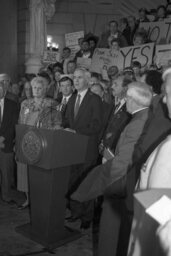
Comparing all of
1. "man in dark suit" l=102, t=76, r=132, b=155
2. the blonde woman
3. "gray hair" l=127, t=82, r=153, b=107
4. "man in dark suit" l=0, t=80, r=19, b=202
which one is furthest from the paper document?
"man in dark suit" l=0, t=80, r=19, b=202

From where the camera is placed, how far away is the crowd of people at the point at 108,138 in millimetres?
1961

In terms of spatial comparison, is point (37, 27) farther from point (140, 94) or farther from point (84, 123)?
point (140, 94)

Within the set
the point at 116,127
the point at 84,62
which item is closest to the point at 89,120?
the point at 116,127

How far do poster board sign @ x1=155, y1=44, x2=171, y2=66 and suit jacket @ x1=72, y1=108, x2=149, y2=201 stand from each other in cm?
440

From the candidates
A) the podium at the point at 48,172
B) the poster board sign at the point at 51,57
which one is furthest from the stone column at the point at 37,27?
the podium at the point at 48,172

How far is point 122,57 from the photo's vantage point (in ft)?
23.3

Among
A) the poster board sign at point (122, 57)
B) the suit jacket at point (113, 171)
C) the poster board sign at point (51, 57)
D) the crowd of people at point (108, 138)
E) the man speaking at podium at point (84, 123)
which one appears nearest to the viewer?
the crowd of people at point (108, 138)

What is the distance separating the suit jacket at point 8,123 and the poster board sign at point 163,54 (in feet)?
10.7

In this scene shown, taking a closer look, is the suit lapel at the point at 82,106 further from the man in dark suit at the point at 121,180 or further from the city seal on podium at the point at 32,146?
the man in dark suit at the point at 121,180

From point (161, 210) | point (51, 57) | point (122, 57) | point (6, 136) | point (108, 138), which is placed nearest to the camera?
point (161, 210)

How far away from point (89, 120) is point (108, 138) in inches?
14.7

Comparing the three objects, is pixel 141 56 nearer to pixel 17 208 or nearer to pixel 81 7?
pixel 17 208

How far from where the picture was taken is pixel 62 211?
2.93 metres

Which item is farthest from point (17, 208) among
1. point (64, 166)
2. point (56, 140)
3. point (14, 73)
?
point (14, 73)
